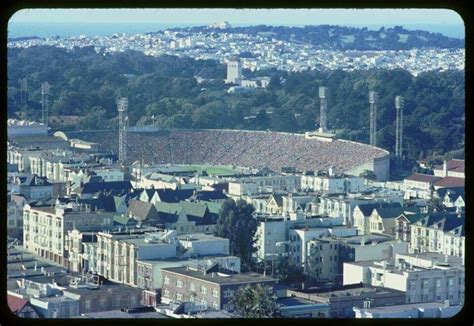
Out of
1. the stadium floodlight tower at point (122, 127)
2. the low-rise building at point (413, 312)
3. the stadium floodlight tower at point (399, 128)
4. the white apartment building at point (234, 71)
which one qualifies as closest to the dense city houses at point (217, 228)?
the stadium floodlight tower at point (122, 127)

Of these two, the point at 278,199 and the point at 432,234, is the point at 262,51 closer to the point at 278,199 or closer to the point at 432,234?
the point at 278,199

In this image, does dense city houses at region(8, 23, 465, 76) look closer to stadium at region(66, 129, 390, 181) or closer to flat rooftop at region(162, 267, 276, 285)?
stadium at region(66, 129, 390, 181)

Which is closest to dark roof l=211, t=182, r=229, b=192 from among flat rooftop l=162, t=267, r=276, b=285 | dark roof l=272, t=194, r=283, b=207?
dark roof l=272, t=194, r=283, b=207

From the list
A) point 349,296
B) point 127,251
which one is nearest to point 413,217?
point 127,251

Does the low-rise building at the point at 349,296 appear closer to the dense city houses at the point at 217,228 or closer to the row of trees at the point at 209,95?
the dense city houses at the point at 217,228
